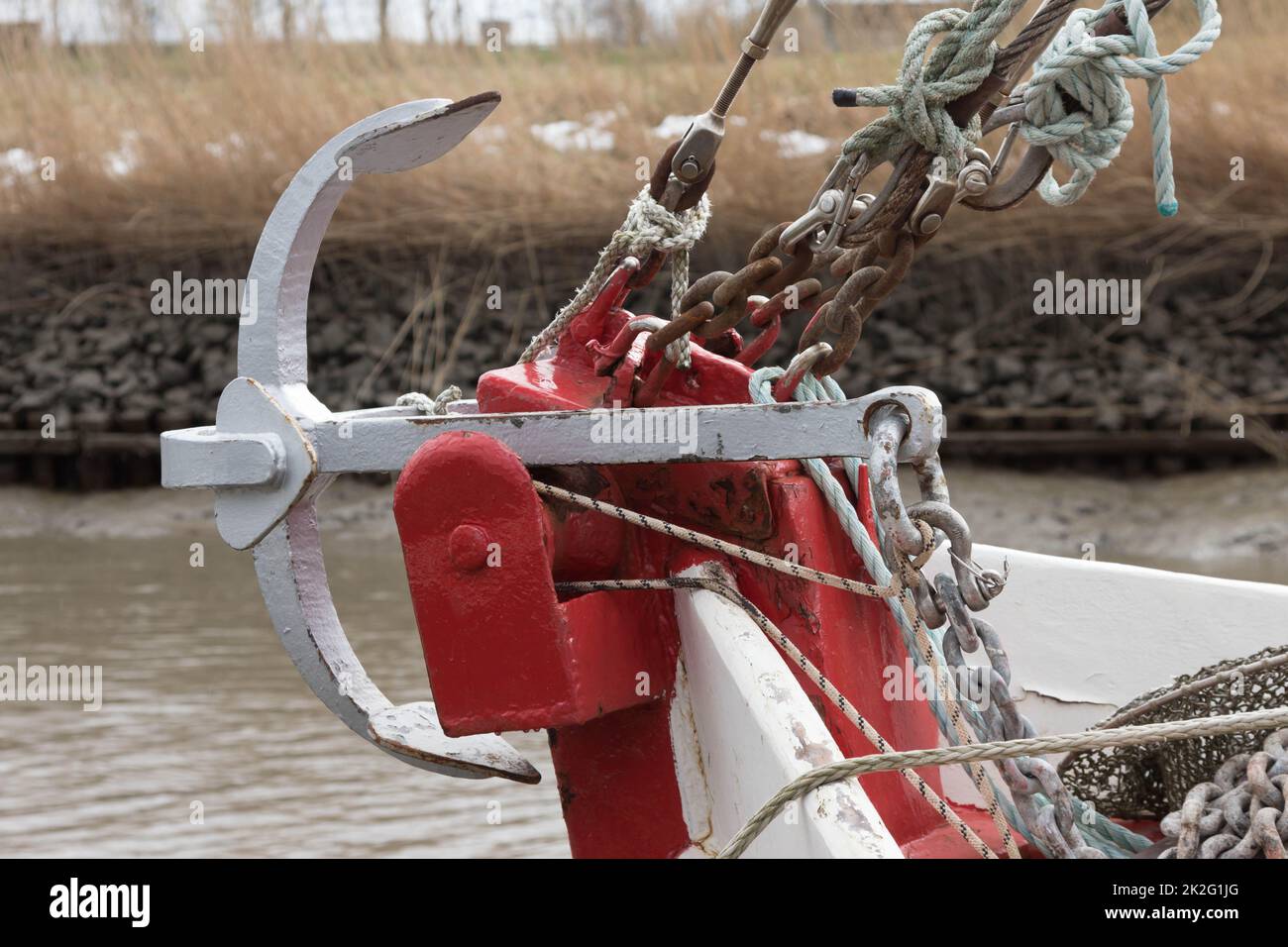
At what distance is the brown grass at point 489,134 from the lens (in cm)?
701

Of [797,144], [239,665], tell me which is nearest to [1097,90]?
[239,665]

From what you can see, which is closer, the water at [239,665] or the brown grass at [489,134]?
the water at [239,665]

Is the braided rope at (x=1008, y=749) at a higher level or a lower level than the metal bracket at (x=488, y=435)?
lower

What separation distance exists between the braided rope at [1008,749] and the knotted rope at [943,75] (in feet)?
1.66

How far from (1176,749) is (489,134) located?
21.0 ft

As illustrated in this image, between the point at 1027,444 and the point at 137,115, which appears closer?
the point at 1027,444

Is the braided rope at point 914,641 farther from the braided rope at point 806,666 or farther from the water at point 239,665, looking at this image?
the water at point 239,665

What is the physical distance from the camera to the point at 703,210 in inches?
67.9

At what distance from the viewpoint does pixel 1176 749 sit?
1619 mm

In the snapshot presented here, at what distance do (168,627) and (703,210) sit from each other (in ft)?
13.2

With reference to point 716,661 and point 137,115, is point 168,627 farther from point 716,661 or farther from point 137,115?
point 716,661

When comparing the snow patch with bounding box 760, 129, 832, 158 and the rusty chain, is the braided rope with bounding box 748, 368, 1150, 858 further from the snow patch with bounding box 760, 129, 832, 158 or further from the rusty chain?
the snow patch with bounding box 760, 129, 832, 158

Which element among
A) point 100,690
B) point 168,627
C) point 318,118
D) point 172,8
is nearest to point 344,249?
point 318,118

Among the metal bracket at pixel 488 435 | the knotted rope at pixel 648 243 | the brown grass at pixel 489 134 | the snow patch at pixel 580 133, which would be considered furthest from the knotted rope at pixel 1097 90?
the snow patch at pixel 580 133
